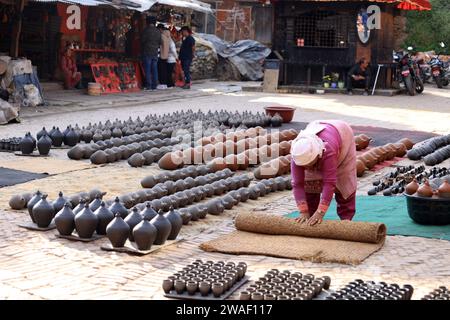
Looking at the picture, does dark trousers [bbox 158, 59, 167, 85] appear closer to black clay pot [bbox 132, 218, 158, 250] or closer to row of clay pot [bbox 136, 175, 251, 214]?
row of clay pot [bbox 136, 175, 251, 214]

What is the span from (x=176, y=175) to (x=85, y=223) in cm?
257

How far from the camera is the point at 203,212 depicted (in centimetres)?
777

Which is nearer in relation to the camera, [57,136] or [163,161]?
[163,161]

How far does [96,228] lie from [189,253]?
855 mm

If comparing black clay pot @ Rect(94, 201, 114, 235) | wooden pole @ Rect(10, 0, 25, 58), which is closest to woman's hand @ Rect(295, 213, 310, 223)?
black clay pot @ Rect(94, 201, 114, 235)

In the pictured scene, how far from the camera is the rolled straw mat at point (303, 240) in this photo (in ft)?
21.1

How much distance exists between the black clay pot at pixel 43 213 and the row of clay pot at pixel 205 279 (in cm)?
179

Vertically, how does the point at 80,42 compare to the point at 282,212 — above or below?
above

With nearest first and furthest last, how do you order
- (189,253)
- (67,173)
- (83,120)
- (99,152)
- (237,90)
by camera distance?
(189,253), (67,173), (99,152), (83,120), (237,90)

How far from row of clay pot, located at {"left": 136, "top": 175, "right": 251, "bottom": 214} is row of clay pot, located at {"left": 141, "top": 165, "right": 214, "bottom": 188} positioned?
47cm

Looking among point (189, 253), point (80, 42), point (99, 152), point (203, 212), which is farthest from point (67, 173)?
point (80, 42)

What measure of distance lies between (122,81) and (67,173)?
11.6m

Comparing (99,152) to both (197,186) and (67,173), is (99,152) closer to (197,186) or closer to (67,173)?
(67,173)
